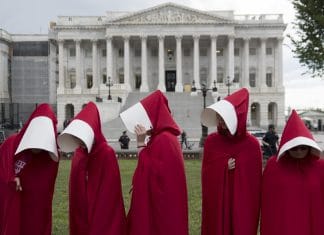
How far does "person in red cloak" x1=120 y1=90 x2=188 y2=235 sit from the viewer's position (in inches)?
274

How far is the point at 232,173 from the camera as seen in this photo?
7.47m

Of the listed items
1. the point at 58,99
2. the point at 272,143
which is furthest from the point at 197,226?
the point at 58,99

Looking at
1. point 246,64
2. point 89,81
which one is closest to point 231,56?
point 246,64

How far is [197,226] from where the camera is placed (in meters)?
10.7

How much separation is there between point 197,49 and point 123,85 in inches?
462

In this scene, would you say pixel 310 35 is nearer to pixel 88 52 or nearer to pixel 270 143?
pixel 270 143

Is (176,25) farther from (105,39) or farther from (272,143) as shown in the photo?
(272,143)

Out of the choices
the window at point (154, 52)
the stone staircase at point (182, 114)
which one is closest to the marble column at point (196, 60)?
the window at point (154, 52)

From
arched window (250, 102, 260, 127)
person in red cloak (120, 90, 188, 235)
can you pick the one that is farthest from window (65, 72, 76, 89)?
person in red cloak (120, 90, 188, 235)

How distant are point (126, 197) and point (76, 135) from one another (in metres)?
7.62

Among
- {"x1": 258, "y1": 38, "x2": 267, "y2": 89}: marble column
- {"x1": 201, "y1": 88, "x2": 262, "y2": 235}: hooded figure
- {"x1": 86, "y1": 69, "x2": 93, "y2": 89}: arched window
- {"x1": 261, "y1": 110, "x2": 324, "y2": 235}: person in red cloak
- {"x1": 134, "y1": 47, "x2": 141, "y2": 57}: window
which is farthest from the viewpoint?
{"x1": 134, "y1": 47, "x2": 141, "y2": 57}: window

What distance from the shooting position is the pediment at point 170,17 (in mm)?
76250

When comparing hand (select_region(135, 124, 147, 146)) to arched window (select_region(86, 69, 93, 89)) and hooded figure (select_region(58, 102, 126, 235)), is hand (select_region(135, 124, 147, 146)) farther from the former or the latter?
arched window (select_region(86, 69, 93, 89))

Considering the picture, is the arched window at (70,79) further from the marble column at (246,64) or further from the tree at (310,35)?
the tree at (310,35)
